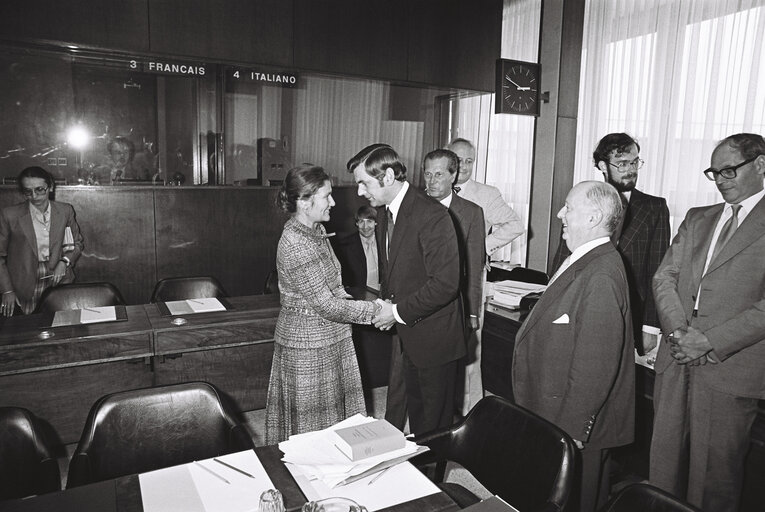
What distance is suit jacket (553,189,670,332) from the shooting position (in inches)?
126

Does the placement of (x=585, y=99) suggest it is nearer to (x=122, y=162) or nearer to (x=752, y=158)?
(x=752, y=158)

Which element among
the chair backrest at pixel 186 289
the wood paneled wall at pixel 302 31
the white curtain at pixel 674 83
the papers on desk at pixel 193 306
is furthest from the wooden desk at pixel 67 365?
the white curtain at pixel 674 83

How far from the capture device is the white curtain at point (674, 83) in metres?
4.68

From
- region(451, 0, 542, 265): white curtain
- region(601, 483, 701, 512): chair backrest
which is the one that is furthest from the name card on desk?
region(451, 0, 542, 265): white curtain

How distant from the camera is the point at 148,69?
4691 millimetres

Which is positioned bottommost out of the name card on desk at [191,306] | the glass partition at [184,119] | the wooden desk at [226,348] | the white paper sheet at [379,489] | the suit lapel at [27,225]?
the wooden desk at [226,348]

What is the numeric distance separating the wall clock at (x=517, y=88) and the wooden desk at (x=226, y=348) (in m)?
2.80

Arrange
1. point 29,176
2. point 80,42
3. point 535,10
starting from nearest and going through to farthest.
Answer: point 29,176
point 80,42
point 535,10

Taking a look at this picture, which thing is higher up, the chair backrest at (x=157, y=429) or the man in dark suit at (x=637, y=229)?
the man in dark suit at (x=637, y=229)

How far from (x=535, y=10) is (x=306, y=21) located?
3060 mm

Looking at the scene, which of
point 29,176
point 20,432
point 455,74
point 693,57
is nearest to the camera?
point 20,432

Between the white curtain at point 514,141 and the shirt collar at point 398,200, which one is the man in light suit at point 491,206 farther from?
the white curtain at point 514,141

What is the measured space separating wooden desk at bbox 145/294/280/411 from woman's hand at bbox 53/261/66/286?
1.19m

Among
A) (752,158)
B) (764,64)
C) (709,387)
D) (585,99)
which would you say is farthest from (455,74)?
(709,387)
